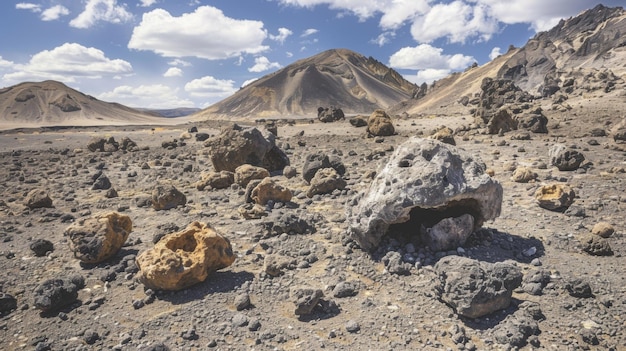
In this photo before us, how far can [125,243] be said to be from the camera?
22.0ft

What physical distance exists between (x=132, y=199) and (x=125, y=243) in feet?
→ 11.8

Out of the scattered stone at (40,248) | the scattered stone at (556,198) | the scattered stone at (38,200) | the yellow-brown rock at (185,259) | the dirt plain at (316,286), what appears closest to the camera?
the dirt plain at (316,286)

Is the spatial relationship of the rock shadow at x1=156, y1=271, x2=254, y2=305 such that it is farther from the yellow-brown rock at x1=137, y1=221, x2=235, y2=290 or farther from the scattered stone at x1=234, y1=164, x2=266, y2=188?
the scattered stone at x1=234, y1=164, x2=266, y2=188

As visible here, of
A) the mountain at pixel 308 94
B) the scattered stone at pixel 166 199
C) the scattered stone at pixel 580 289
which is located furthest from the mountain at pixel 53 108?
the scattered stone at pixel 580 289

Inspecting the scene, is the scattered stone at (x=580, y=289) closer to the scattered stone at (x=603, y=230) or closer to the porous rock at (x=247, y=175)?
the scattered stone at (x=603, y=230)

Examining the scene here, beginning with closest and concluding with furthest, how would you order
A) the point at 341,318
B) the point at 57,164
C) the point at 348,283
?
the point at 341,318 < the point at 348,283 < the point at 57,164

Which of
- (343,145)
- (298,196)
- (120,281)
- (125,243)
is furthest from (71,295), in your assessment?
(343,145)

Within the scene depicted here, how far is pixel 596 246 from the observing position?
5441 millimetres

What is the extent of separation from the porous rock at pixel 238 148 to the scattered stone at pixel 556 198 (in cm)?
742

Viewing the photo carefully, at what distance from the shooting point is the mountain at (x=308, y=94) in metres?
88.3

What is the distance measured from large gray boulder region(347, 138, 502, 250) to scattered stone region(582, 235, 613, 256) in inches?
50.0

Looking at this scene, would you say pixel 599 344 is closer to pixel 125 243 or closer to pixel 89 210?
pixel 125 243

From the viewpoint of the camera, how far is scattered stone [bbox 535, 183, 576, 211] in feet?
22.8

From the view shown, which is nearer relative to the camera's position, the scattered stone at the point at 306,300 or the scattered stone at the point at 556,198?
the scattered stone at the point at 306,300
